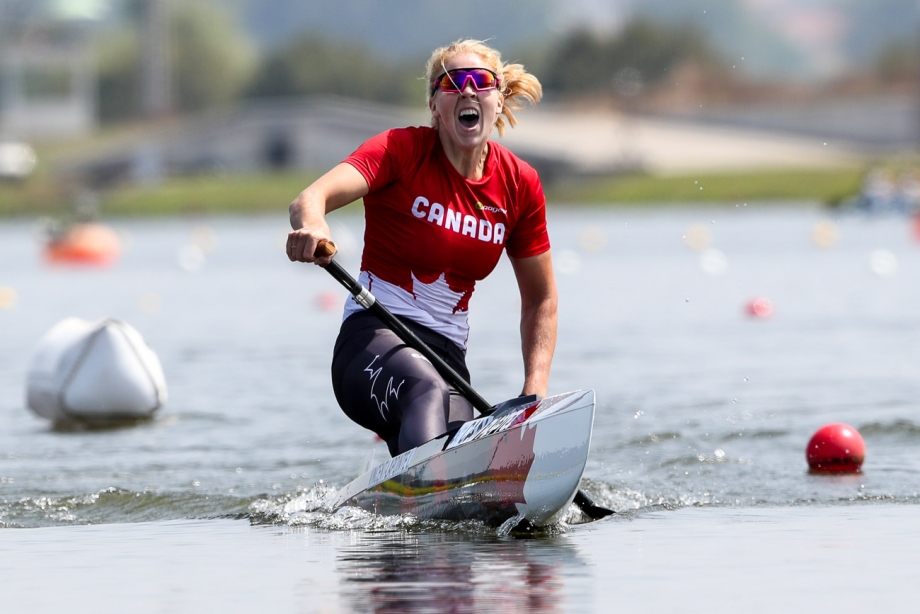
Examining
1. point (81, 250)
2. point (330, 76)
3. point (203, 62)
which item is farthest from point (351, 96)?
point (81, 250)

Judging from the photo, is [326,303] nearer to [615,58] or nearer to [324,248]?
[324,248]

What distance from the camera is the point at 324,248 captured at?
20.1 feet

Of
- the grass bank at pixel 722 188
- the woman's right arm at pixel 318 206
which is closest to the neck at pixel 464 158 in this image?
the woman's right arm at pixel 318 206

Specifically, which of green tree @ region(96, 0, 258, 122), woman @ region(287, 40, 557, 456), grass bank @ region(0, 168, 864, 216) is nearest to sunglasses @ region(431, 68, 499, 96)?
woman @ region(287, 40, 557, 456)

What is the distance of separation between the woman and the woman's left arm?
0.04 feet

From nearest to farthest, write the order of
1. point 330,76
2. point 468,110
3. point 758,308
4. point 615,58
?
1. point 468,110
2. point 758,308
3. point 615,58
4. point 330,76

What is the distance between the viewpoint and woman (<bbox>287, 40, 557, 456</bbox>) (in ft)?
21.7

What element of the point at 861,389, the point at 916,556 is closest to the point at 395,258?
the point at 916,556

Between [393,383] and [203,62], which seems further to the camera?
[203,62]

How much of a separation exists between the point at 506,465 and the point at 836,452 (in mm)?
3082

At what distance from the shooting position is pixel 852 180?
192 feet

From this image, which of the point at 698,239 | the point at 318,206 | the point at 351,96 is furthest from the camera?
the point at 351,96

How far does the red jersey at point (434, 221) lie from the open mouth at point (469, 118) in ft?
0.65

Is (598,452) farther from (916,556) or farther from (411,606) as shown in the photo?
(411,606)
